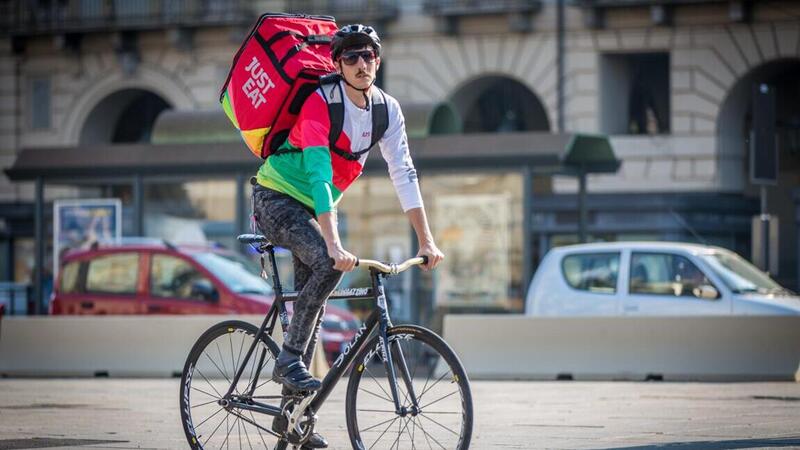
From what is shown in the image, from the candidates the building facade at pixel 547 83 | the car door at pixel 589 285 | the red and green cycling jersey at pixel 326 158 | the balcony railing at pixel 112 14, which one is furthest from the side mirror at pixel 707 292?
the balcony railing at pixel 112 14

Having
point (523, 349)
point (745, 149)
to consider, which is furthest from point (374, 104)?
point (745, 149)

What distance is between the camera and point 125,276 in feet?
66.0

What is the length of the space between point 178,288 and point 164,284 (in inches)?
8.2

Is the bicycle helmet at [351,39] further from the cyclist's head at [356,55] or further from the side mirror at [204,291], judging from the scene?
the side mirror at [204,291]

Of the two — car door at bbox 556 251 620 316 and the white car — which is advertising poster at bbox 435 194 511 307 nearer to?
the white car

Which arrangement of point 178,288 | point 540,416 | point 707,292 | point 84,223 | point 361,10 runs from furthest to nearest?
point 361,10, point 84,223, point 178,288, point 707,292, point 540,416

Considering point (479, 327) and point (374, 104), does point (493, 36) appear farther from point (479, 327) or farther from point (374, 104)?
point (374, 104)

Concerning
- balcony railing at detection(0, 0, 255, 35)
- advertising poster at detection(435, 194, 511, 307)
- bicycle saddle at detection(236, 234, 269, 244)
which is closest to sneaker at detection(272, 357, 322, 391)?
bicycle saddle at detection(236, 234, 269, 244)

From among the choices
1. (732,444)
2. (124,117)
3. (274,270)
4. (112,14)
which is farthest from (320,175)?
(124,117)

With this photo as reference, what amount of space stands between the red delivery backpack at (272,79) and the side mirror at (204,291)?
466 inches

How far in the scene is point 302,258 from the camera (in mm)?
7246

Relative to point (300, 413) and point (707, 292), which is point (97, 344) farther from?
point (300, 413)

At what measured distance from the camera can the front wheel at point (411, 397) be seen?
671 cm

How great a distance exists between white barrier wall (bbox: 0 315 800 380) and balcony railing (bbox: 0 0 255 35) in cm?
2068
